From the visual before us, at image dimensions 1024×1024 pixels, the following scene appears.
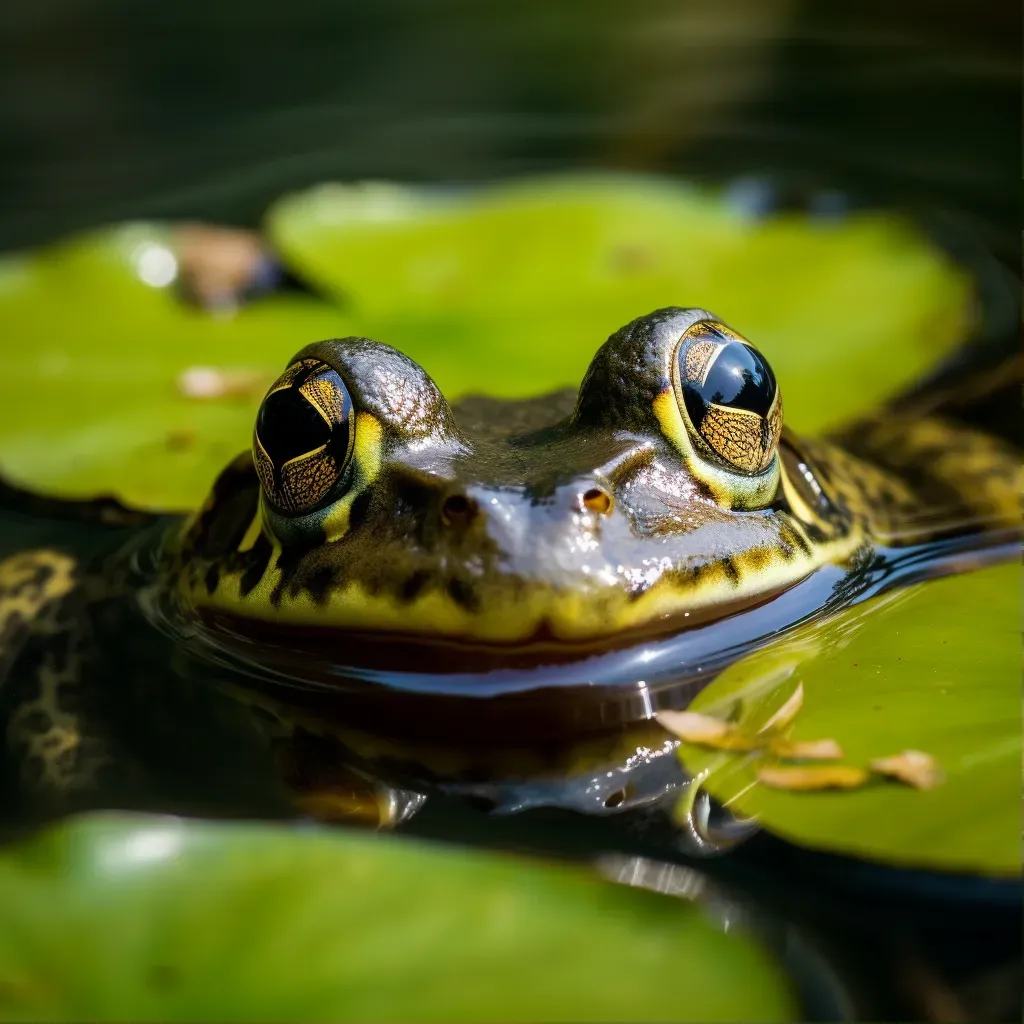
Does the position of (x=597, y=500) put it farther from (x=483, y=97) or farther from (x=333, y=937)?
(x=483, y=97)

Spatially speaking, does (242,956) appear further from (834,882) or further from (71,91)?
(71,91)

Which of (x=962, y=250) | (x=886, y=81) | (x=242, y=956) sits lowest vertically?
(x=242, y=956)

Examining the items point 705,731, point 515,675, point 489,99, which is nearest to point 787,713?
point 705,731

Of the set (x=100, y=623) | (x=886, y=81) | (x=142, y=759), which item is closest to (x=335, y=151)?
(x=886, y=81)

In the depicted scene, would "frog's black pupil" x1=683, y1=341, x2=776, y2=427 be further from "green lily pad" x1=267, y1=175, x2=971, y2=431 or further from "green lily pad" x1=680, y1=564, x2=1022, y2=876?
"green lily pad" x1=267, y1=175, x2=971, y2=431

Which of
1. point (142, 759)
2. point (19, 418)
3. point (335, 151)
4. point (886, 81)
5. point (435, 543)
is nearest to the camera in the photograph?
point (435, 543)

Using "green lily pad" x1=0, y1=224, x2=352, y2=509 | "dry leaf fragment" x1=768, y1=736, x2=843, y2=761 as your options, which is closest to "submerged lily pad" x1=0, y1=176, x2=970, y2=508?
"green lily pad" x1=0, y1=224, x2=352, y2=509
